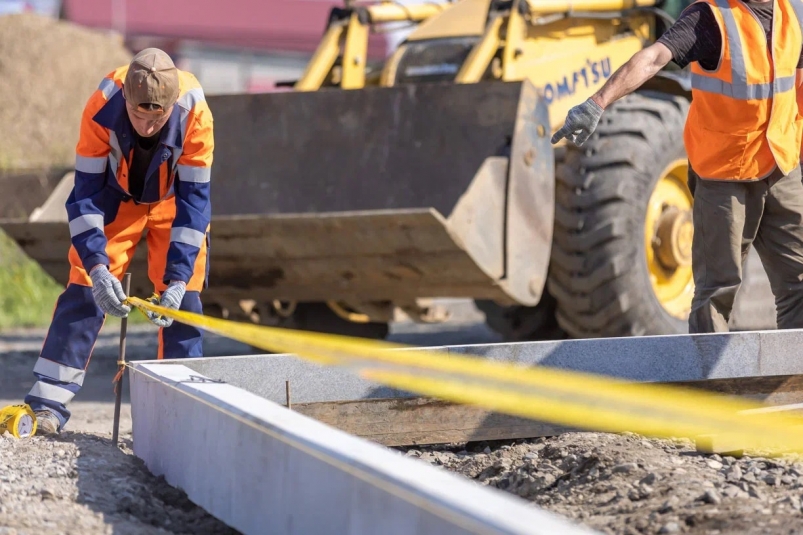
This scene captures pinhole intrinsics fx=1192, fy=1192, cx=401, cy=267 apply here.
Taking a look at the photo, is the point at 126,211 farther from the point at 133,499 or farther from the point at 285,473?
the point at 285,473

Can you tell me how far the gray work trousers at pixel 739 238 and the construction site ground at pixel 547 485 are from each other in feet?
3.19

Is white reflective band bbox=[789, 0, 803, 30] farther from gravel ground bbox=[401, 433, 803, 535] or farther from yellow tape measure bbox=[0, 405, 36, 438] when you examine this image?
yellow tape measure bbox=[0, 405, 36, 438]

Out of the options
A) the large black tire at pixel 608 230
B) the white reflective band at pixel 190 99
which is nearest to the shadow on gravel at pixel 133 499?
the white reflective band at pixel 190 99

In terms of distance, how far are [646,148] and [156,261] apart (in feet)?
10.2

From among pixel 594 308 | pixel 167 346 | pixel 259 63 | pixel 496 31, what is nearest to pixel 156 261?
pixel 167 346

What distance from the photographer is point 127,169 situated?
4723 mm

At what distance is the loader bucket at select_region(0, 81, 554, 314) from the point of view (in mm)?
6072

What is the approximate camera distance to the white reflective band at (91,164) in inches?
185

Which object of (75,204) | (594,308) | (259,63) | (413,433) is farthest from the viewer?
(259,63)

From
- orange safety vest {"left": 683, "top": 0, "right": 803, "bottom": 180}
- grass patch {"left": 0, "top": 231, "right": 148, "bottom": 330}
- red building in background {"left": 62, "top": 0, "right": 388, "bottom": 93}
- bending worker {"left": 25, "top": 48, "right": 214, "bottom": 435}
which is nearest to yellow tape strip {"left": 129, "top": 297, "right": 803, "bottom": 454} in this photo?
bending worker {"left": 25, "top": 48, "right": 214, "bottom": 435}

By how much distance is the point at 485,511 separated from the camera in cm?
227

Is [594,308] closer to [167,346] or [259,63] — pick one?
[167,346]

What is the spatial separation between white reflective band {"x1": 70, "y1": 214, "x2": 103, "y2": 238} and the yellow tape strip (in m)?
0.34

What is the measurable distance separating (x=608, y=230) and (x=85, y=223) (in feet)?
10.1
